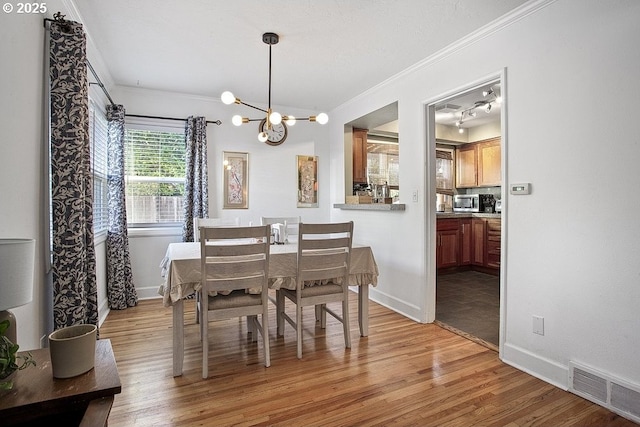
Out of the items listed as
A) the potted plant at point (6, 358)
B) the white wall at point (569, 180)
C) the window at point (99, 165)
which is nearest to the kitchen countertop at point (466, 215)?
the white wall at point (569, 180)

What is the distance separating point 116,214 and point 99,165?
53cm

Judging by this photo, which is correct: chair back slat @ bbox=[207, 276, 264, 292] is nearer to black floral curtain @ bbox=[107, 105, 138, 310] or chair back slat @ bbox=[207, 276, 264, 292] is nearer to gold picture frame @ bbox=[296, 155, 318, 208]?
black floral curtain @ bbox=[107, 105, 138, 310]

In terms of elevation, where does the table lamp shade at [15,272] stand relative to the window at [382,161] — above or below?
below

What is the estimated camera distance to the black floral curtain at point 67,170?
6.31ft

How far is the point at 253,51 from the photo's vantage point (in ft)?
9.85

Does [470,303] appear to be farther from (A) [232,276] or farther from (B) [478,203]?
(A) [232,276]

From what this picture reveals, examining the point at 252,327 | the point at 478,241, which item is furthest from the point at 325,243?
the point at 478,241

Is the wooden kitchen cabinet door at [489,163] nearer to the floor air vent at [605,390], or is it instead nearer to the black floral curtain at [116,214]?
the floor air vent at [605,390]

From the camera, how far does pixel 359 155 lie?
4.80 m

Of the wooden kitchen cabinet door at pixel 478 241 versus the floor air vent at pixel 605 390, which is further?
the wooden kitchen cabinet door at pixel 478 241

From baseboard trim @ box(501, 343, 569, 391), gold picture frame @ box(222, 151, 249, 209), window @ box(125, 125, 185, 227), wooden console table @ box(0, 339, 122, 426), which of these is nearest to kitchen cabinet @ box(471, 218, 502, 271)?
baseboard trim @ box(501, 343, 569, 391)

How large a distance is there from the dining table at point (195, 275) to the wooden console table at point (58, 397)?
116 cm

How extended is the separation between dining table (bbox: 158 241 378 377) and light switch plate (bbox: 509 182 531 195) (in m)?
1.15

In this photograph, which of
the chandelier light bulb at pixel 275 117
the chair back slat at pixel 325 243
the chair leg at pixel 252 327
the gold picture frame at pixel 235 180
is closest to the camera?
the chair back slat at pixel 325 243
